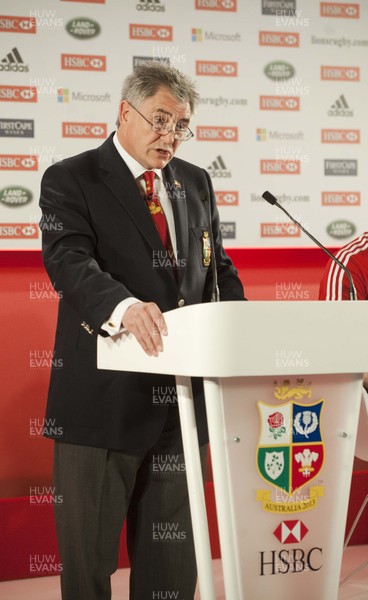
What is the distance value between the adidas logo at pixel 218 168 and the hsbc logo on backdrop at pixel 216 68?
36 cm

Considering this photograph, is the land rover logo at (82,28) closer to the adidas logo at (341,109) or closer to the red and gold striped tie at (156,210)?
the adidas logo at (341,109)

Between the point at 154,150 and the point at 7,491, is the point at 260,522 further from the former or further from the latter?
the point at 7,491

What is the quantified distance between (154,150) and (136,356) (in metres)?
0.66

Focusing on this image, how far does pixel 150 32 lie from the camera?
3.38m

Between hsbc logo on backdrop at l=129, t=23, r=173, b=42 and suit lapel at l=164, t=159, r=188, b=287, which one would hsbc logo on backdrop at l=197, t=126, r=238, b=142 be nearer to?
hsbc logo on backdrop at l=129, t=23, r=173, b=42

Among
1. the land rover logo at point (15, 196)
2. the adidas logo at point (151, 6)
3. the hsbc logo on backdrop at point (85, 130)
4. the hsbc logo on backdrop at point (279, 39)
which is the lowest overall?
the land rover logo at point (15, 196)

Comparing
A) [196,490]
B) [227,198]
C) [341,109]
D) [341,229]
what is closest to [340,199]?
[341,229]

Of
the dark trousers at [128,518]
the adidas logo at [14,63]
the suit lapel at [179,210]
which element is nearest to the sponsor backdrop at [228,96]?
the adidas logo at [14,63]

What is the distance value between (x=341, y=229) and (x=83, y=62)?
1330 mm

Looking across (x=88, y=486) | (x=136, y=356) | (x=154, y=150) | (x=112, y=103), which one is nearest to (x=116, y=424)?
(x=88, y=486)

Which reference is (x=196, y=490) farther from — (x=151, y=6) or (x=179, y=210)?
(x=151, y=6)

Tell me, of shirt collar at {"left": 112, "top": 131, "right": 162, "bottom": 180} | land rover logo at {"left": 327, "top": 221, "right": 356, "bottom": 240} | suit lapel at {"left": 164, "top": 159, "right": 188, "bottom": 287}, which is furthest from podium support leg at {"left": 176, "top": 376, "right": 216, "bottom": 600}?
land rover logo at {"left": 327, "top": 221, "right": 356, "bottom": 240}

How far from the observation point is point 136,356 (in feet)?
5.16

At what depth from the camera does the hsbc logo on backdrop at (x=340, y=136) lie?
3.61 meters
